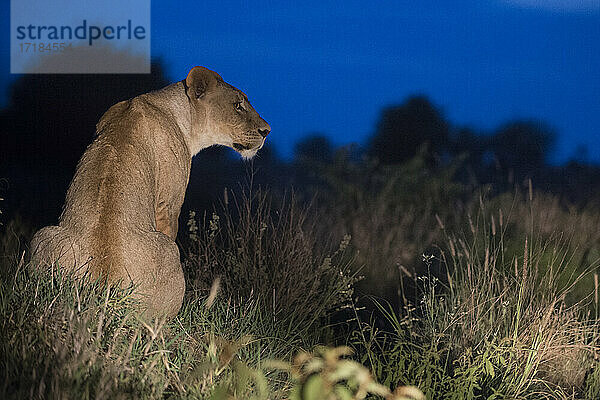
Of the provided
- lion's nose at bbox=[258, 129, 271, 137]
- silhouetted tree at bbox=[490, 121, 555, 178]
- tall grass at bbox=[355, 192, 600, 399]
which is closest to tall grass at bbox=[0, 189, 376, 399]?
tall grass at bbox=[355, 192, 600, 399]

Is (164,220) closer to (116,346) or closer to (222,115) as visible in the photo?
(222,115)

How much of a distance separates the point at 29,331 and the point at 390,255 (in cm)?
555

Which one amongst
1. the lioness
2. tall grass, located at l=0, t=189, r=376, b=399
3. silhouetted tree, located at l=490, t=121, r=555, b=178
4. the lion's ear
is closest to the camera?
tall grass, located at l=0, t=189, r=376, b=399

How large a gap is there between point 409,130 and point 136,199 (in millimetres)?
24215

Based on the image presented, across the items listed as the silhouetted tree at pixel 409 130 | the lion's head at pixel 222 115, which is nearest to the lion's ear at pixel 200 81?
the lion's head at pixel 222 115

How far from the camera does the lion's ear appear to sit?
5391mm

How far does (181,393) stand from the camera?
3334 millimetres

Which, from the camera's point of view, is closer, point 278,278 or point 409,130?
point 278,278

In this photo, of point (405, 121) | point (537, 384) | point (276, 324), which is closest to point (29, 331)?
point (276, 324)

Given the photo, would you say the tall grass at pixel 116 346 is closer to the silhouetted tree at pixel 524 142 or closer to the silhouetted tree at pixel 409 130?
the silhouetted tree at pixel 409 130

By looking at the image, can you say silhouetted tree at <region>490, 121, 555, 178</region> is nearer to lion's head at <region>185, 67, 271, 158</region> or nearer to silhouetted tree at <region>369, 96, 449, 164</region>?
silhouetted tree at <region>369, 96, 449, 164</region>

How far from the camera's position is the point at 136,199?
443 cm

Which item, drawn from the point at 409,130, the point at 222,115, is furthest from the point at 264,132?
the point at 409,130

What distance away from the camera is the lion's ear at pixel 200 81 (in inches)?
212
